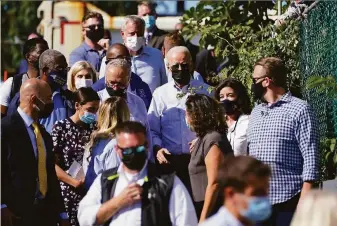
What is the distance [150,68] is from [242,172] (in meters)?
5.96

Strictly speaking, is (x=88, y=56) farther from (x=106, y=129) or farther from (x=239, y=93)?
(x=106, y=129)

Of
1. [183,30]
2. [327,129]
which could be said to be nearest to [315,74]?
[327,129]

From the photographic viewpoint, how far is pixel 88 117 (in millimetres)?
12547

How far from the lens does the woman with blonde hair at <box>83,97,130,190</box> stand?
11.7m

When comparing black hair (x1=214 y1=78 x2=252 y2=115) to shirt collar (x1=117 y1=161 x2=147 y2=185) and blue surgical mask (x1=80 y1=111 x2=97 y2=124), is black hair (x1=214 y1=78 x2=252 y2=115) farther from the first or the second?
shirt collar (x1=117 y1=161 x2=147 y2=185)

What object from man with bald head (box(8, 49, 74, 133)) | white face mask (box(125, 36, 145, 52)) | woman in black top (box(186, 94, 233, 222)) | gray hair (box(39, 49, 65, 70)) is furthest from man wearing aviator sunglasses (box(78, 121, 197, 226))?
white face mask (box(125, 36, 145, 52))

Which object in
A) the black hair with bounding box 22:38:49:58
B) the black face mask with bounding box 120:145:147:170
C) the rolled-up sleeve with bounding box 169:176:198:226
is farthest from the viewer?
the black hair with bounding box 22:38:49:58

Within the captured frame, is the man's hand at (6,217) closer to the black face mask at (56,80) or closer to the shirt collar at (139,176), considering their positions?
the shirt collar at (139,176)

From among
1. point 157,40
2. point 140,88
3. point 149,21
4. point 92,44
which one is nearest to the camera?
point 140,88

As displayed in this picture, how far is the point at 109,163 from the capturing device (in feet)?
38.5

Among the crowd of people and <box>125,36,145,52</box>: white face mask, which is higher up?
<box>125,36,145,52</box>: white face mask

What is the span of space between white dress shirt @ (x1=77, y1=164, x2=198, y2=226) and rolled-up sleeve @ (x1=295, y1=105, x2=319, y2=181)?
84.8 inches

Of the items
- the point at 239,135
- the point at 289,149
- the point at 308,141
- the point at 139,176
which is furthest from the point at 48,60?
the point at 139,176

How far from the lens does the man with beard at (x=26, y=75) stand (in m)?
13.6
